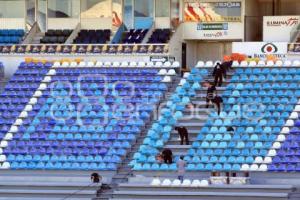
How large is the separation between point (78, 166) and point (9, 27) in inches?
405

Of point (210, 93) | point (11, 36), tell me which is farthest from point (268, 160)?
point (11, 36)

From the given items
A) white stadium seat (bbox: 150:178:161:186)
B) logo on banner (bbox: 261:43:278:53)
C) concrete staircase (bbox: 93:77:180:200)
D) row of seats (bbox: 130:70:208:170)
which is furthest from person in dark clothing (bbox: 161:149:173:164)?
logo on banner (bbox: 261:43:278:53)

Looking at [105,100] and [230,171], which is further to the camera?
[105,100]

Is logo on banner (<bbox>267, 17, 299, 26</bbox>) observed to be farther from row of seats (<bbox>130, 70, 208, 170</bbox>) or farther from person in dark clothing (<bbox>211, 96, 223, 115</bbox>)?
person in dark clothing (<bbox>211, 96, 223, 115</bbox>)

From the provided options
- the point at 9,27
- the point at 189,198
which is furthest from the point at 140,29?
the point at 189,198

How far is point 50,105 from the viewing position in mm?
41062

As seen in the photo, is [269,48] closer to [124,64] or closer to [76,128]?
[124,64]

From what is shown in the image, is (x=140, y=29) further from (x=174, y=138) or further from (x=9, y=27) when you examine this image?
(x=174, y=138)

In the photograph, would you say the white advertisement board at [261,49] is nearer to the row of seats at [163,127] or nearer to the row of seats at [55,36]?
the row of seats at [163,127]

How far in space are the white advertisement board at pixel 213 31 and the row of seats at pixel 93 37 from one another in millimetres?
2766

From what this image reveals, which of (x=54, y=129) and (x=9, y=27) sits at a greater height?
(x=9, y=27)

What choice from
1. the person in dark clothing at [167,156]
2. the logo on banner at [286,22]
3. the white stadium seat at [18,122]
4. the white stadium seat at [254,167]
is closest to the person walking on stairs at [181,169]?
the person in dark clothing at [167,156]

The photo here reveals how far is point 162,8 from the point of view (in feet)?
149

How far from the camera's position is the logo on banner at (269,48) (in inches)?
1678
